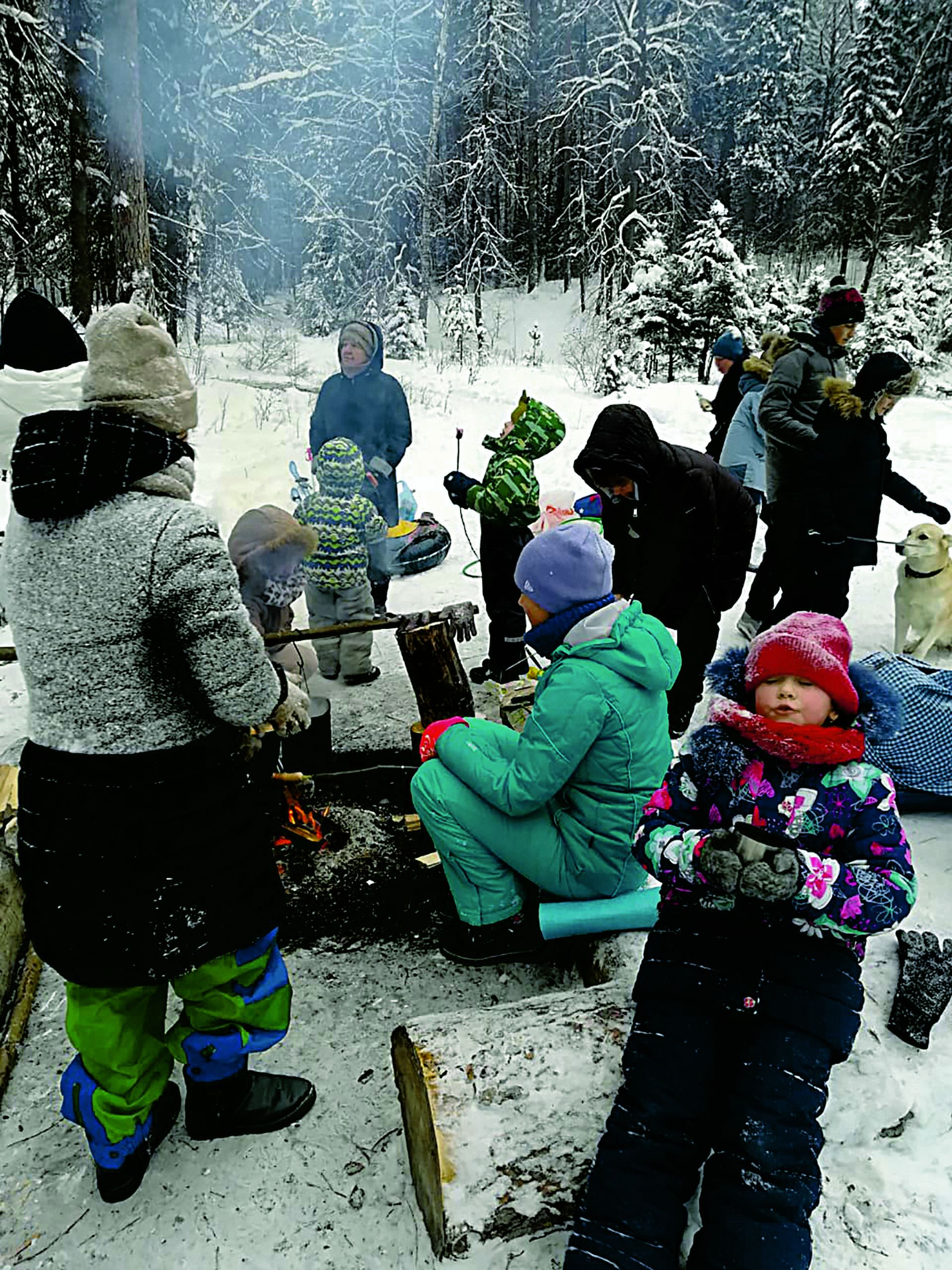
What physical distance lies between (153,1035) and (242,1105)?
369 mm

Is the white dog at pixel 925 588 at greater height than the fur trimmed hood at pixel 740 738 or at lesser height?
lesser

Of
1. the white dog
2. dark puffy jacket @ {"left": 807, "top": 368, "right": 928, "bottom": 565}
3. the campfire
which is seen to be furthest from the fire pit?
the white dog

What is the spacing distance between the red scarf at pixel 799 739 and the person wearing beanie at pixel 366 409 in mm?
4013

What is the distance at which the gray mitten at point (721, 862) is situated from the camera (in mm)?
1881

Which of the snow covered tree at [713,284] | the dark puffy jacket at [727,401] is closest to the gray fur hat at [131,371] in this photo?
the dark puffy jacket at [727,401]

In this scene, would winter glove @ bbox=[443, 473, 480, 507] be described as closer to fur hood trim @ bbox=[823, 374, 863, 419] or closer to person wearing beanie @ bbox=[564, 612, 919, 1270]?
fur hood trim @ bbox=[823, 374, 863, 419]

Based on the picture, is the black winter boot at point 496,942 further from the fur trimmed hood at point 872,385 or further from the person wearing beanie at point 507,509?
the fur trimmed hood at point 872,385

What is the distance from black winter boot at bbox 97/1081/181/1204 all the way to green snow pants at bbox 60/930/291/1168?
0.10 feet

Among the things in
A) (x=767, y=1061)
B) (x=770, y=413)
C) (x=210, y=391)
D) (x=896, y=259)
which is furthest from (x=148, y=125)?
(x=896, y=259)

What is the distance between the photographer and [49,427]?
1.65 m

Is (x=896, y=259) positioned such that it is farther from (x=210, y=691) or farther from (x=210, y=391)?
(x=210, y=691)

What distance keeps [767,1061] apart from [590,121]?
23.5 metres

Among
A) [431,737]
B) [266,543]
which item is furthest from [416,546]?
[431,737]

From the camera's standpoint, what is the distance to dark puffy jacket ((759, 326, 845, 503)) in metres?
4.77
